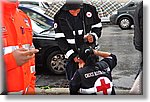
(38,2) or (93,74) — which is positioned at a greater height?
(38,2)

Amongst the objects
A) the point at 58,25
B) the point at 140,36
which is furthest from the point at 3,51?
the point at 140,36

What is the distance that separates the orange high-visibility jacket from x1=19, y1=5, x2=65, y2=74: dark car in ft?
0.21

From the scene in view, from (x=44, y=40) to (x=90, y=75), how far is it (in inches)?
28.6

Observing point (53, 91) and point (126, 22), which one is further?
point (53, 91)

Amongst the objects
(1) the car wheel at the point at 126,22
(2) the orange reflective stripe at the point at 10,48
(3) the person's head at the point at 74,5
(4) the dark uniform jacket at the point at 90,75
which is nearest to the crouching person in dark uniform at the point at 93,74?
(4) the dark uniform jacket at the point at 90,75

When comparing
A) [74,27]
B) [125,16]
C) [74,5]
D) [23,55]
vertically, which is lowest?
[23,55]

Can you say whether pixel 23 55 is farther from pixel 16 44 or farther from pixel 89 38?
pixel 89 38

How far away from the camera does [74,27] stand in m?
5.77

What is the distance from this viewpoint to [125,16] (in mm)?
5742

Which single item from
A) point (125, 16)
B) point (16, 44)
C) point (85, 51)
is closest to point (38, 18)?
point (16, 44)

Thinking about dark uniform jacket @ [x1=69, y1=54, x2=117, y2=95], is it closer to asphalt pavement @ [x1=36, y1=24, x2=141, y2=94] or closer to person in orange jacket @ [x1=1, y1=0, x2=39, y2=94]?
asphalt pavement @ [x1=36, y1=24, x2=141, y2=94]

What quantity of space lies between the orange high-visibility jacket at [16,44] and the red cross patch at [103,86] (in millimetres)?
811

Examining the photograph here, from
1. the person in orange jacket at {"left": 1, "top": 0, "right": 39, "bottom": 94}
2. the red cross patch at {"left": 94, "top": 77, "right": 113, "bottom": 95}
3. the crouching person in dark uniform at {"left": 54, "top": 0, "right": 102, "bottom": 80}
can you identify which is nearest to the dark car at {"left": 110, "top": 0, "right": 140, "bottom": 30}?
the crouching person in dark uniform at {"left": 54, "top": 0, "right": 102, "bottom": 80}

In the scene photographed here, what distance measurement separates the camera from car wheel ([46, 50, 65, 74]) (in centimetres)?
581
